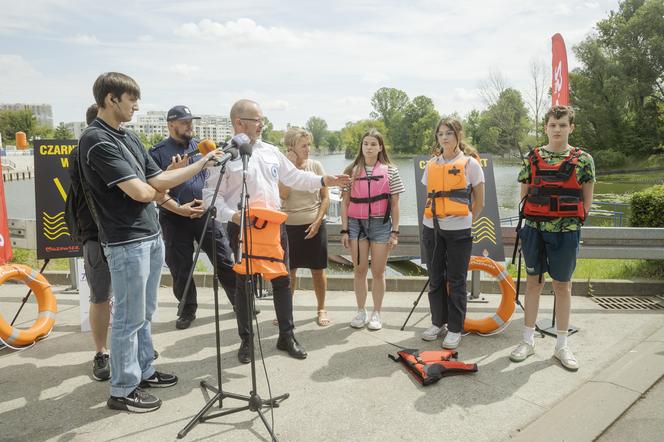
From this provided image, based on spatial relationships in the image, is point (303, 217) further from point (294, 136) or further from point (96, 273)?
point (96, 273)

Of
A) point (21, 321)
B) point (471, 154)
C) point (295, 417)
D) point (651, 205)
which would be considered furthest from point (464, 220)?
point (21, 321)

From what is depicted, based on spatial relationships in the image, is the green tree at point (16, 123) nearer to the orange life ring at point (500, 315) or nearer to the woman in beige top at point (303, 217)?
the woman in beige top at point (303, 217)

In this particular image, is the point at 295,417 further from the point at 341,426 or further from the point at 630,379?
the point at 630,379

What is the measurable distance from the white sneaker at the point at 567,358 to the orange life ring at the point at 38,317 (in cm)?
466

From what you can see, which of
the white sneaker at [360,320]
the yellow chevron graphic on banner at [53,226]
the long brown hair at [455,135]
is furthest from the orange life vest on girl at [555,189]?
the yellow chevron graphic on banner at [53,226]

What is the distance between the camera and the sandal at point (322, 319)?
4.59 metres

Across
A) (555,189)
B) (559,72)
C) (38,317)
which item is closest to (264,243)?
(555,189)

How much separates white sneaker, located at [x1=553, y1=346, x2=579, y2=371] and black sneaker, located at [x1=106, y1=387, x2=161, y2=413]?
122 inches

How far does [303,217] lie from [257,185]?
3.34ft

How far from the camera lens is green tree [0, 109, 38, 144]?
72188 mm

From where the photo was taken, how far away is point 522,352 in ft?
12.3

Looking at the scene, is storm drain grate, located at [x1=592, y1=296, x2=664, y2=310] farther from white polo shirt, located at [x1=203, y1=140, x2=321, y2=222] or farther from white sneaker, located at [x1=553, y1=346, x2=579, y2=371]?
white polo shirt, located at [x1=203, y1=140, x2=321, y2=222]

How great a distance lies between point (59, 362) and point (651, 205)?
22.1ft

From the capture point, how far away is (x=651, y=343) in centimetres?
390
